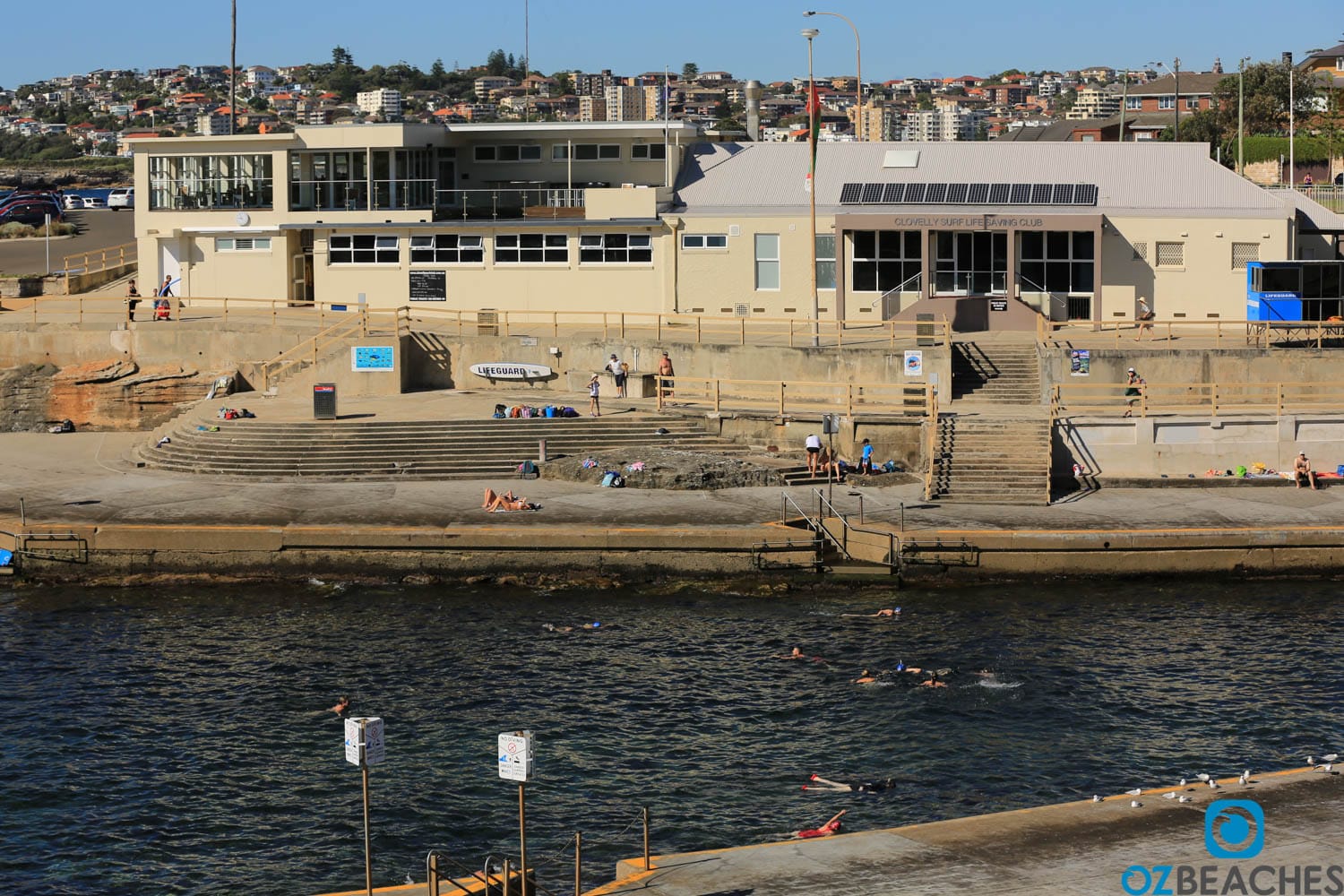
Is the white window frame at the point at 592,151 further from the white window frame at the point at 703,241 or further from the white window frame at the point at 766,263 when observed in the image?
the white window frame at the point at 766,263

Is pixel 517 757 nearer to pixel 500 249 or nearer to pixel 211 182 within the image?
pixel 500 249

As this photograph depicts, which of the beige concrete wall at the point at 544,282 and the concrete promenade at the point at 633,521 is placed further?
the beige concrete wall at the point at 544,282

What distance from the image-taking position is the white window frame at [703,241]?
55.1 meters

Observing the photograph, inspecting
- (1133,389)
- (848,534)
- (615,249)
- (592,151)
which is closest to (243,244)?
(592,151)

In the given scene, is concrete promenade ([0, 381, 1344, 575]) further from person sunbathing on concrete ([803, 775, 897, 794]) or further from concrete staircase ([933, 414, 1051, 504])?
person sunbathing on concrete ([803, 775, 897, 794])

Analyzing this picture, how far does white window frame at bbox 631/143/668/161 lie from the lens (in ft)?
194

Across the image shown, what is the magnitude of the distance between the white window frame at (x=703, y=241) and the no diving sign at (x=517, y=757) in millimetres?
36239

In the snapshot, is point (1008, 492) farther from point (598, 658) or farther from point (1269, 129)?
point (1269, 129)

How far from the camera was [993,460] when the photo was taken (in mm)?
41938

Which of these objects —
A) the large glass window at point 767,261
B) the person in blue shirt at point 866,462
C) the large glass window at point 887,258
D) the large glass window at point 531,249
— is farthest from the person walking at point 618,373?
the large glass window at point 887,258

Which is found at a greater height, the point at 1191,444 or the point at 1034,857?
the point at 1191,444

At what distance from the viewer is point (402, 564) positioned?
38.4 m

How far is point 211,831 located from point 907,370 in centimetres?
2626

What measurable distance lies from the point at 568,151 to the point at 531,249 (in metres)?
4.26
